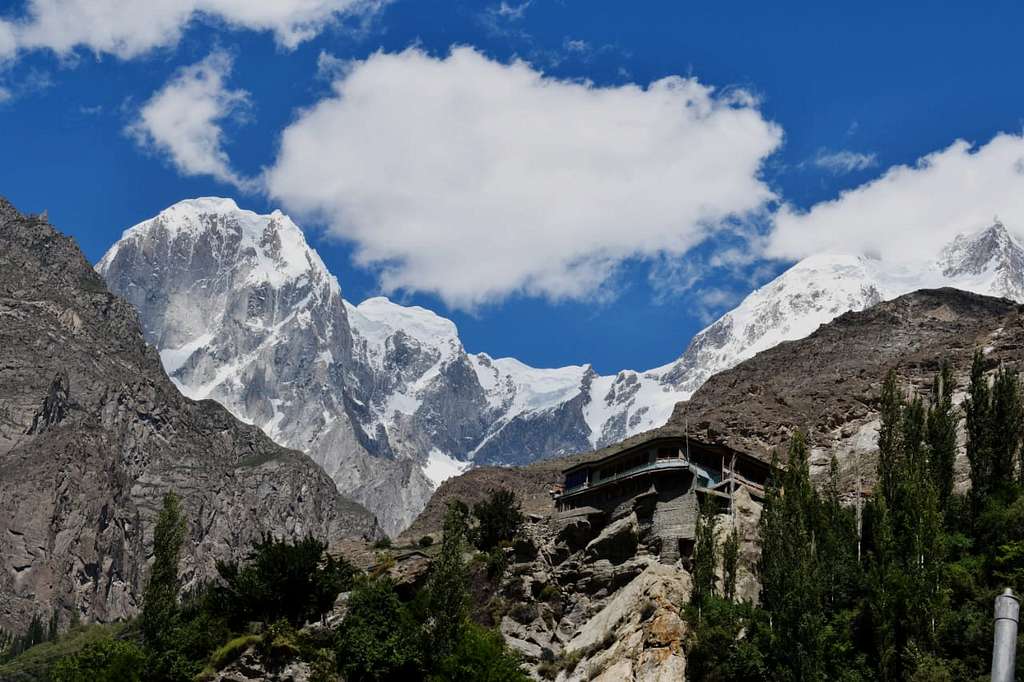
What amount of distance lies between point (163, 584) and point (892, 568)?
127 ft

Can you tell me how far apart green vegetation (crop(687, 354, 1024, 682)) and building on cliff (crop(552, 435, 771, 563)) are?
4.56 metres

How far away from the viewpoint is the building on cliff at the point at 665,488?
71.0 meters

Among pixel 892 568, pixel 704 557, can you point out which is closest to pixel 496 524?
pixel 704 557

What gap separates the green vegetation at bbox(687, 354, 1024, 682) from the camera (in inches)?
2082

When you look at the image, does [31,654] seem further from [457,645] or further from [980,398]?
[980,398]

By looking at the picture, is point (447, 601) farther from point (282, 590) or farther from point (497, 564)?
point (282, 590)

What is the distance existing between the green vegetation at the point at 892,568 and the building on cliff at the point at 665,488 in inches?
180

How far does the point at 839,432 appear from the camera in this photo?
4215 inches

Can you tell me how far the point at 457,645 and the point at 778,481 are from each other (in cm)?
1805

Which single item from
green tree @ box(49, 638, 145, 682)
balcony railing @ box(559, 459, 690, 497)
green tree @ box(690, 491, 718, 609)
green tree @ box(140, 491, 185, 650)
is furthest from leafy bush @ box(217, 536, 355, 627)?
green tree @ box(690, 491, 718, 609)

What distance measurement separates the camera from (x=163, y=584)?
240 ft

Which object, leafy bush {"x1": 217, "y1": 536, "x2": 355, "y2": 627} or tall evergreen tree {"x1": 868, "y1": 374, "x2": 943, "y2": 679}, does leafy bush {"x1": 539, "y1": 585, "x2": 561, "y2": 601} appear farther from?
tall evergreen tree {"x1": 868, "y1": 374, "x2": 943, "y2": 679}

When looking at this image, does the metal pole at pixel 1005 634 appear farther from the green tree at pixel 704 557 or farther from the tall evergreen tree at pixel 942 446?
the tall evergreen tree at pixel 942 446

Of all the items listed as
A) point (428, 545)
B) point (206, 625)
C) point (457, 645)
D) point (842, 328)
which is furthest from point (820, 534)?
point (842, 328)
